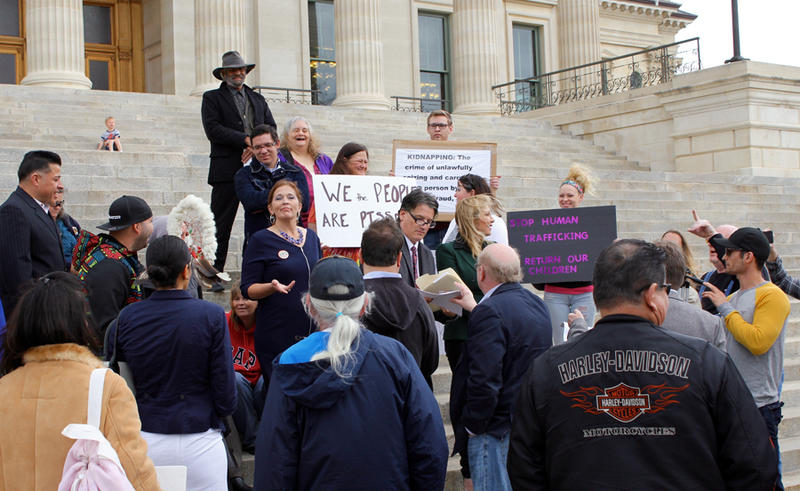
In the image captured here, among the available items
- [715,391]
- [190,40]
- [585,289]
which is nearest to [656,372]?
[715,391]

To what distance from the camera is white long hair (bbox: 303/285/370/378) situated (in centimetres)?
313

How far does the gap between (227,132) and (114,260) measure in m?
3.17

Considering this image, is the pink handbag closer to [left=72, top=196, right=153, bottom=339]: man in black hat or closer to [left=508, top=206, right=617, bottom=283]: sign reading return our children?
[left=72, top=196, right=153, bottom=339]: man in black hat

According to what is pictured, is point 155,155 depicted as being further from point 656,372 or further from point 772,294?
point 656,372

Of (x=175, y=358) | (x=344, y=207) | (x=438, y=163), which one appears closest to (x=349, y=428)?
(x=175, y=358)

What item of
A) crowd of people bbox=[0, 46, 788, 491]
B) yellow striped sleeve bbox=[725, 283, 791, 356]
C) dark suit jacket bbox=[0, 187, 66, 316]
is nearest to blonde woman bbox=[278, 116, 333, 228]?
crowd of people bbox=[0, 46, 788, 491]

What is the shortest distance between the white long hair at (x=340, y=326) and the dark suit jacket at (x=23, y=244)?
245 cm

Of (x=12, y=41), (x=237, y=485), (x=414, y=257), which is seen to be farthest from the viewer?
(x=12, y=41)

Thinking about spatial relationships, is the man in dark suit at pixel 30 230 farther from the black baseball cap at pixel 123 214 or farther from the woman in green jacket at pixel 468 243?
the woman in green jacket at pixel 468 243

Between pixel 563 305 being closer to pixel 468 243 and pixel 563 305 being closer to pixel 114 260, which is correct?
pixel 468 243

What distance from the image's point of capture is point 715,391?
2781 mm

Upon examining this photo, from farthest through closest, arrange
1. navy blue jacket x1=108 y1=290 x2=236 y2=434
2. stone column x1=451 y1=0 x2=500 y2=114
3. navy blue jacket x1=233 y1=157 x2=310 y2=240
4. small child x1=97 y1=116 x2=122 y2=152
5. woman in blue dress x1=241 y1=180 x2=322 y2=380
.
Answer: stone column x1=451 y1=0 x2=500 y2=114 → small child x1=97 y1=116 x2=122 y2=152 → navy blue jacket x1=233 y1=157 x2=310 y2=240 → woman in blue dress x1=241 y1=180 x2=322 y2=380 → navy blue jacket x1=108 y1=290 x2=236 y2=434

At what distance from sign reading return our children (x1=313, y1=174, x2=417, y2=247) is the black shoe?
80.9 inches

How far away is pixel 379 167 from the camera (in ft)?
45.6
